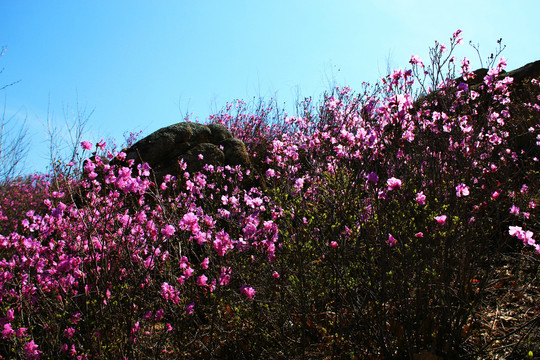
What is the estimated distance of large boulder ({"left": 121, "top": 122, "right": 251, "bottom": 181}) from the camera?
7.01 metres

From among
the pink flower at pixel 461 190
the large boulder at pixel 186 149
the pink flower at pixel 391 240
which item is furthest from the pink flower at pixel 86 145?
the large boulder at pixel 186 149

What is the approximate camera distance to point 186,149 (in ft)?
23.8

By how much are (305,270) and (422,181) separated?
137 centimetres

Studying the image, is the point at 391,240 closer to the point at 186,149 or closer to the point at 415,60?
the point at 415,60

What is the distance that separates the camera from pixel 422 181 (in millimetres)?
3365

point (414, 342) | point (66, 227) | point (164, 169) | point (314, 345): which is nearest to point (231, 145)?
point (164, 169)

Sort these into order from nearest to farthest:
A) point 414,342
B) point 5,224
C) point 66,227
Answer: point 414,342 < point 66,227 < point 5,224

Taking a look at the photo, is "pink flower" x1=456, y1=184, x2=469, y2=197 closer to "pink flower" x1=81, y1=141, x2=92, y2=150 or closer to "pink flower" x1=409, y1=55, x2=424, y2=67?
"pink flower" x1=409, y1=55, x2=424, y2=67

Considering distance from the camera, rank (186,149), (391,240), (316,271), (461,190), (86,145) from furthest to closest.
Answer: (186,149)
(316,271)
(86,145)
(461,190)
(391,240)

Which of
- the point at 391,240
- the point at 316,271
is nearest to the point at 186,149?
the point at 316,271

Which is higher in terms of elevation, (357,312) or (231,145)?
(231,145)

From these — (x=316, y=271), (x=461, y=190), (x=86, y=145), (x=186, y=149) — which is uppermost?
(x=186, y=149)

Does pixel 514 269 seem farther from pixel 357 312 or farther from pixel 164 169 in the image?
pixel 164 169

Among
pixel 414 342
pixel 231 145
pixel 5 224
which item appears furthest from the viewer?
pixel 5 224
